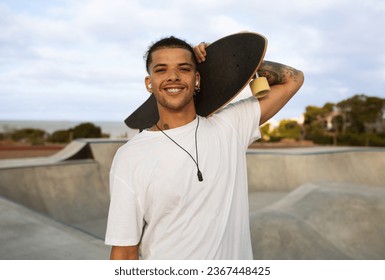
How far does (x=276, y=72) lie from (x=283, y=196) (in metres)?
13.0

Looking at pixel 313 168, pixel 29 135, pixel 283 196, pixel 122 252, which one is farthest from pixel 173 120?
pixel 29 135

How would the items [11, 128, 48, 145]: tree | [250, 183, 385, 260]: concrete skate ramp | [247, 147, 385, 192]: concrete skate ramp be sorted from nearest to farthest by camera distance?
[250, 183, 385, 260]: concrete skate ramp → [247, 147, 385, 192]: concrete skate ramp → [11, 128, 48, 145]: tree

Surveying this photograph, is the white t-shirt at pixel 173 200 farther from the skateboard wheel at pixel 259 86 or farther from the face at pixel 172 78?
the skateboard wheel at pixel 259 86

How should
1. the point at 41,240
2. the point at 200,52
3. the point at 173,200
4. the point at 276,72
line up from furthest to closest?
the point at 41,240, the point at 276,72, the point at 200,52, the point at 173,200

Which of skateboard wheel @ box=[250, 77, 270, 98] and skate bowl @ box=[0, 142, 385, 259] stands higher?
skateboard wheel @ box=[250, 77, 270, 98]

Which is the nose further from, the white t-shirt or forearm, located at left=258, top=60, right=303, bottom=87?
forearm, located at left=258, top=60, right=303, bottom=87

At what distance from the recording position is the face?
1879 mm

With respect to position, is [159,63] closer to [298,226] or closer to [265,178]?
[298,226]

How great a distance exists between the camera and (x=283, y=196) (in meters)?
14.5

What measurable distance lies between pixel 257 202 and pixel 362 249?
6.27 metres

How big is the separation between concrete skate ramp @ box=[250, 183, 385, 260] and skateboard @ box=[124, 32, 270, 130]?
4.95 meters

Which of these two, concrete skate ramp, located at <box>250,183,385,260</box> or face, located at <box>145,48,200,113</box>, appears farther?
concrete skate ramp, located at <box>250,183,385,260</box>

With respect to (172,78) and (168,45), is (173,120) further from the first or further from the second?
(168,45)

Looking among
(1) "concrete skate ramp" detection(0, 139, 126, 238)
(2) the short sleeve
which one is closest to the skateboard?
(2) the short sleeve
